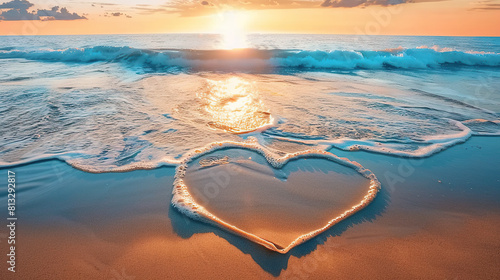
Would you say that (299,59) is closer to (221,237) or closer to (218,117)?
(218,117)

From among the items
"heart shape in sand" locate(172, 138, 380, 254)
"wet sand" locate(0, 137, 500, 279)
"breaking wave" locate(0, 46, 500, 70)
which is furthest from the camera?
"breaking wave" locate(0, 46, 500, 70)

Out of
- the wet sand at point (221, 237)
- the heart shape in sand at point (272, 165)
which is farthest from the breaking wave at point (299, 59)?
the wet sand at point (221, 237)

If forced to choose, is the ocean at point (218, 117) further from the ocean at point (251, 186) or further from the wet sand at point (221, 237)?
the wet sand at point (221, 237)


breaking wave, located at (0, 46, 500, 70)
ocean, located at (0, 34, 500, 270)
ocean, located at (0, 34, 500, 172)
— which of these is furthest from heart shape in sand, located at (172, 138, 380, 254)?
breaking wave, located at (0, 46, 500, 70)

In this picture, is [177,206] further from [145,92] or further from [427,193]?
[145,92]

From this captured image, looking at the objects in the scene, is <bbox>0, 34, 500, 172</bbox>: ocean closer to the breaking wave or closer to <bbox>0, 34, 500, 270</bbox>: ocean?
<bbox>0, 34, 500, 270</bbox>: ocean

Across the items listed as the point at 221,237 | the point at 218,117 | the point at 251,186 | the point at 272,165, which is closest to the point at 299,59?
the point at 218,117

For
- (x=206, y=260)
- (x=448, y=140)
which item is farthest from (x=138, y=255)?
(x=448, y=140)
